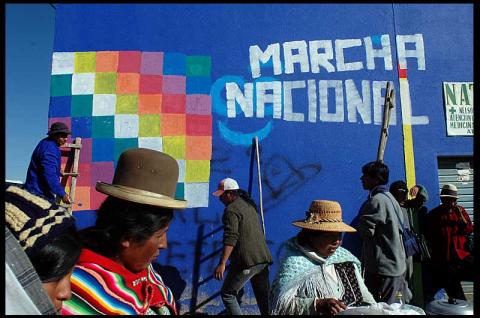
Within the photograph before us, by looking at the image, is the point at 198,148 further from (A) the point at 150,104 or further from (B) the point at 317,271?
(B) the point at 317,271

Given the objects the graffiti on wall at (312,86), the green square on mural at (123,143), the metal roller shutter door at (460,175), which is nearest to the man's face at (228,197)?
the graffiti on wall at (312,86)

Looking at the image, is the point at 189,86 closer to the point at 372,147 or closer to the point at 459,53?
the point at 372,147

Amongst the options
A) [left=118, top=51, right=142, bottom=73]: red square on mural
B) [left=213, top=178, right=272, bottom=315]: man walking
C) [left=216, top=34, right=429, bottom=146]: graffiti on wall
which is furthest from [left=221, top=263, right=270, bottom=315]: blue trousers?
[left=118, top=51, right=142, bottom=73]: red square on mural

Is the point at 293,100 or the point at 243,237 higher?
the point at 293,100

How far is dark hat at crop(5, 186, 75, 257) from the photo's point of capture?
1399 millimetres

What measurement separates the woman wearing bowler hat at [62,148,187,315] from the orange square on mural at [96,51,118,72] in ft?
14.8

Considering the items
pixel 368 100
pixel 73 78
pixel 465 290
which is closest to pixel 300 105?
pixel 368 100

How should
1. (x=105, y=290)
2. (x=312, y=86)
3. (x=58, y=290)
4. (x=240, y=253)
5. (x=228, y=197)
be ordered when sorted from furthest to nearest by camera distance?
(x=312, y=86), (x=228, y=197), (x=240, y=253), (x=105, y=290), (x=58, y=290)

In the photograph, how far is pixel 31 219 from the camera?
1437mm

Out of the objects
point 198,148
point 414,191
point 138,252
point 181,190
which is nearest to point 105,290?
point 138,252

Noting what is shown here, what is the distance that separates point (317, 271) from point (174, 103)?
4.17 meters

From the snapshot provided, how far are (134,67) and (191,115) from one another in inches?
46.0

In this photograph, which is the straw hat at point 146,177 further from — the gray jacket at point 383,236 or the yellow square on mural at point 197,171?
the yellow square on mural at point 197,171

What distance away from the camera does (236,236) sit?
5.09 meters
